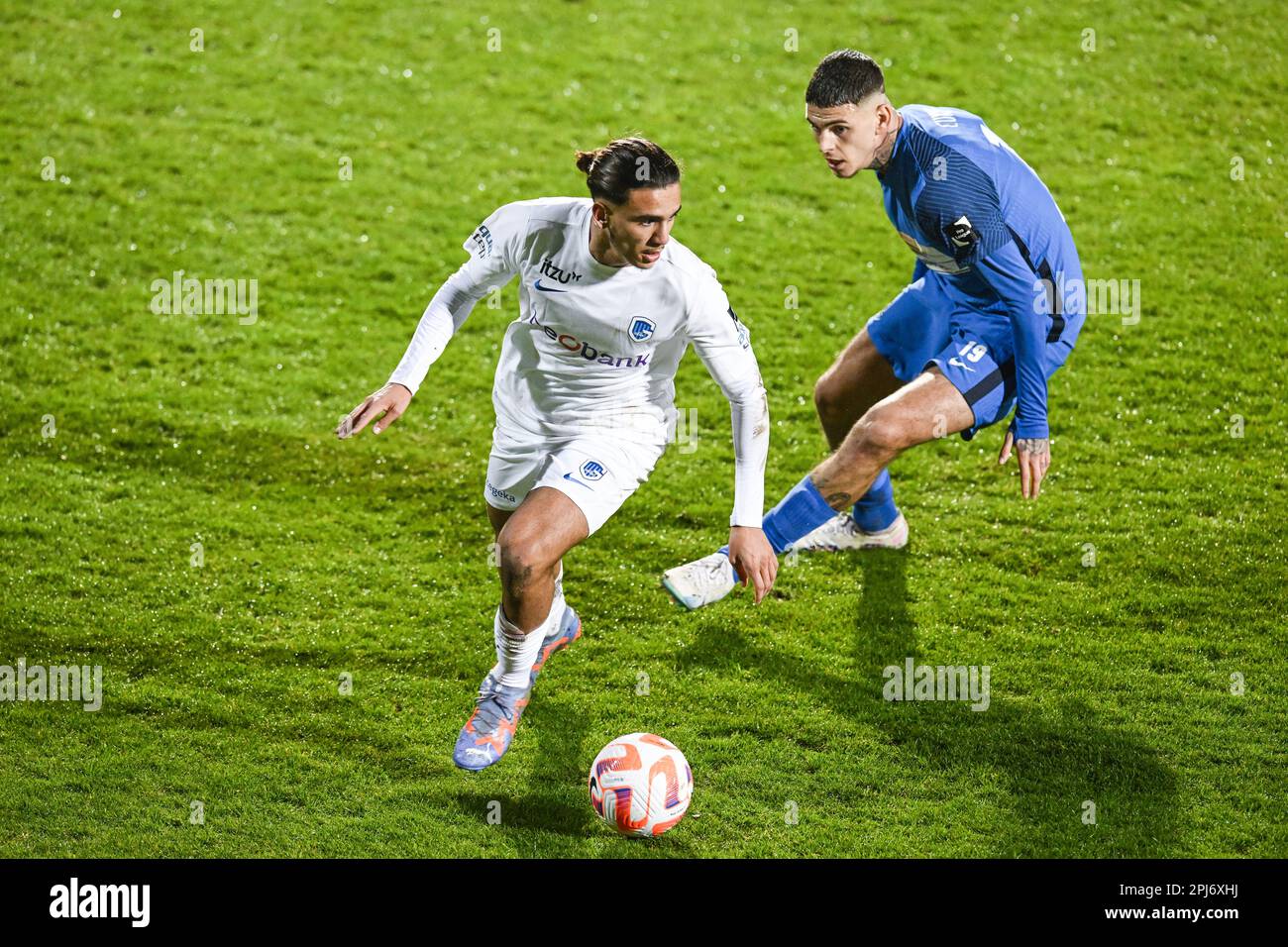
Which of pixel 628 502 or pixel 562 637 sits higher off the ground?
pixel 628 502

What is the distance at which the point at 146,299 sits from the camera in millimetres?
9484

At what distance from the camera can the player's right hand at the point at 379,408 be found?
524 cm

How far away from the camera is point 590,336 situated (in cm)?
536

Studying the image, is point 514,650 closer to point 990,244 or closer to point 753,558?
point 753,558

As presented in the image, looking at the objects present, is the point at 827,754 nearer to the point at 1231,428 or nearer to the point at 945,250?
the point at 945,250

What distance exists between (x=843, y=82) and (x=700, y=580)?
2.25m

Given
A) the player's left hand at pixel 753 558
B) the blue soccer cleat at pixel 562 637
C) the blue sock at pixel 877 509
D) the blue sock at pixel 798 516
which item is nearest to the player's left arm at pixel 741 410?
the player's left hand at pixel 753 558

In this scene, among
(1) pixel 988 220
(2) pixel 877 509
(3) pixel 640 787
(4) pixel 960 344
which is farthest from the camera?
(2) pixel 877 509

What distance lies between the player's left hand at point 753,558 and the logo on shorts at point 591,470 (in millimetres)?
606

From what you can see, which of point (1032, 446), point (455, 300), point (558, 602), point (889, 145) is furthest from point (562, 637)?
point (889, 145)

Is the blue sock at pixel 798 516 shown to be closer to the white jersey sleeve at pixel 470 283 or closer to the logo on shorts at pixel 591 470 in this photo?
the logo on shorts at pixel 591 470

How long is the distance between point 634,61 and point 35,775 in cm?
875

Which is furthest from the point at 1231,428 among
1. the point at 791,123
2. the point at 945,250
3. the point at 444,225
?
the point at 444,225

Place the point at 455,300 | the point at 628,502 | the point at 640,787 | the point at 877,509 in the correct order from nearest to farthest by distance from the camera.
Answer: the point at 640,787, the point at 455,300, the point at 877,509, the point at 628,502
